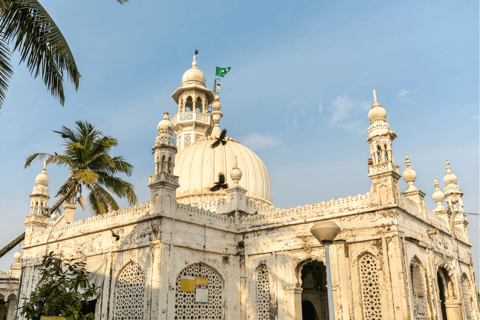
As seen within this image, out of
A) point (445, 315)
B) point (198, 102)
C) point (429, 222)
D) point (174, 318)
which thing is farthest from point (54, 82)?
point (198, 102)

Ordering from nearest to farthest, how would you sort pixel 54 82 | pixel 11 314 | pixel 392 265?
pixel 54 82, pixel 392 265, pixel 11 314

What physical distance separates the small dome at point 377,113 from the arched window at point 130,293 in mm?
9718

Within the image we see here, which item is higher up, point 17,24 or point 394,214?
point 17,24

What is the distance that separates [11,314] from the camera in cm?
2533

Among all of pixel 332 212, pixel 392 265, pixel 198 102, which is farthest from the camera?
pixel 198 102

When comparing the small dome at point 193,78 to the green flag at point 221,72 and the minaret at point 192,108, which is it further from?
the green flag at point 221,72

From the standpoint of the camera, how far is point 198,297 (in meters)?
14.9

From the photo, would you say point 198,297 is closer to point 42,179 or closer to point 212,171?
point 212,171

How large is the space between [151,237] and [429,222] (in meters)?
10.1

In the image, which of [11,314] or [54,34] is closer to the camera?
[54,34]

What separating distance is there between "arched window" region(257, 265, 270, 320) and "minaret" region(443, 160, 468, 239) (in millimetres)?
10104

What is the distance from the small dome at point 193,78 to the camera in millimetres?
29828

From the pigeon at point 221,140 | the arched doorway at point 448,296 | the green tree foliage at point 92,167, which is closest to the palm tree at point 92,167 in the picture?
the green tree foliage at point 92,167

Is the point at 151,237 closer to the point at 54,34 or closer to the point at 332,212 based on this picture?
the point at 332,212
